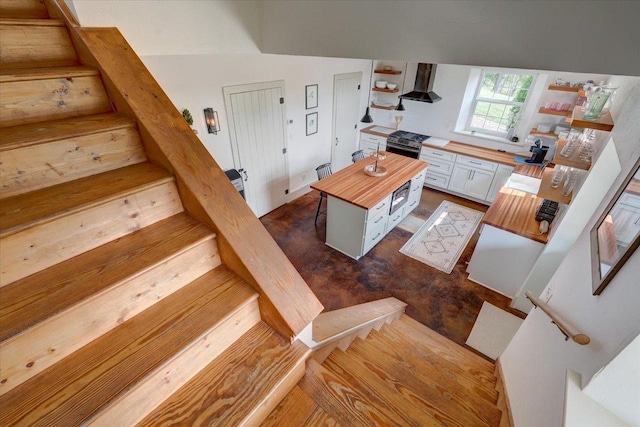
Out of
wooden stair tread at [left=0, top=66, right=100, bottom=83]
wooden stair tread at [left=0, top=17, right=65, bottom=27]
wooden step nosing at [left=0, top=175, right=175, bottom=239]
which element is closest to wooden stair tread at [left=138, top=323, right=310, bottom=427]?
wooden step nosing at [left=0, top=175, right=175, bottom=239]

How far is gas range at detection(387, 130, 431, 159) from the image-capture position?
5.43 metres

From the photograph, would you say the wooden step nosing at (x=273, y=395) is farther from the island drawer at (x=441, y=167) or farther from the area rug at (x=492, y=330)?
the island drawer at (x=441, y=167)

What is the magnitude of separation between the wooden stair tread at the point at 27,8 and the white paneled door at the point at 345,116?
4.18 metres

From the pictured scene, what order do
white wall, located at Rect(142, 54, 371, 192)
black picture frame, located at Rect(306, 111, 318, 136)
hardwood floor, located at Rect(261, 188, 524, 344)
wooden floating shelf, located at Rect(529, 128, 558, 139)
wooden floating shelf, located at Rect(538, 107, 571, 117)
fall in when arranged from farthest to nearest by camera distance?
black picture frame, located at Rect(306, 111, 318, 136) → wooden floating shelf, located at Rect(529, 128, 558, 139) → wooden floating shelf, located at Rect(538, 107, 571, 117) → hardwood floor, located at Rect(261, 188, 524, 344) → white wall, located at Rect(142, 54, 371, 192)

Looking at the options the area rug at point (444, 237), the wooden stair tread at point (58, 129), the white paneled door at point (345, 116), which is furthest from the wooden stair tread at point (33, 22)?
the white paneled door at point (345, 116)

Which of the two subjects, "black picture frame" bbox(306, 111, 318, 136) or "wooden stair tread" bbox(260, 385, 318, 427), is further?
"black picture frame" bbox(306, 111, 318, 136)

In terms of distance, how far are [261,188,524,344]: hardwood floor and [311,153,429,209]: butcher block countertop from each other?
863 millimetres

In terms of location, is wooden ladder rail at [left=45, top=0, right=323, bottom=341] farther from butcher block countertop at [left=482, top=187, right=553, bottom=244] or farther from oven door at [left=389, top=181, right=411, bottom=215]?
oven door at [left=389, top=181, right=411, bottom=215]

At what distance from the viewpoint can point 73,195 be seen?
42.4 inches

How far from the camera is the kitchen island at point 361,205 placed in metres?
3.54

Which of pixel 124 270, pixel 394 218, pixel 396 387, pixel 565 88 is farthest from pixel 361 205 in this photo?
pixel 565 88

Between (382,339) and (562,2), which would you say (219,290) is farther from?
(562,2)

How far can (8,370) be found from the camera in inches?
32.9

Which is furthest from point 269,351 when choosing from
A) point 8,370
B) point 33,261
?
point 33,261
